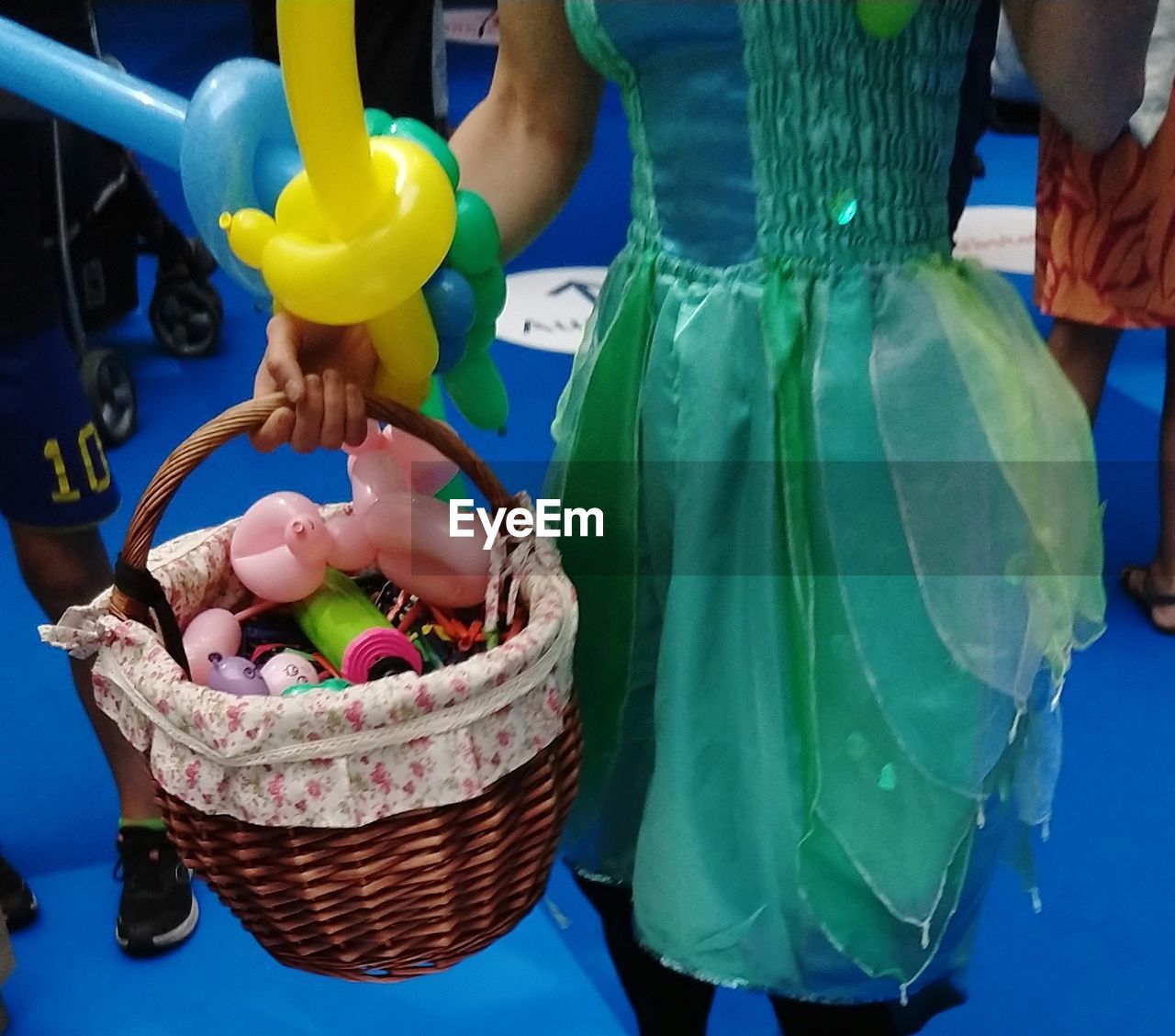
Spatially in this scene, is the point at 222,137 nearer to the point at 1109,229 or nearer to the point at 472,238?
the point at 472,238

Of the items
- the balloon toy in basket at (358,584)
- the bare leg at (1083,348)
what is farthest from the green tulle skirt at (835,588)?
the bare leg at (1083,348)

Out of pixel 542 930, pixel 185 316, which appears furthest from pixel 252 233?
pixel 185 316

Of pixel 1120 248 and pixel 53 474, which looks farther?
pixel 1120 248

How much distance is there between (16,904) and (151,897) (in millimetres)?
153

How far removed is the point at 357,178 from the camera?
58 centimetres

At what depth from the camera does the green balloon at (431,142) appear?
64cm

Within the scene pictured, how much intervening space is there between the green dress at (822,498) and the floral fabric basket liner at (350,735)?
12 centimetres

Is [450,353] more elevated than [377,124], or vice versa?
[377,124]

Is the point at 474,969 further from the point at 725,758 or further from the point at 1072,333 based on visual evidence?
the point at 1072,333

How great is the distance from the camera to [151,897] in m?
1.31

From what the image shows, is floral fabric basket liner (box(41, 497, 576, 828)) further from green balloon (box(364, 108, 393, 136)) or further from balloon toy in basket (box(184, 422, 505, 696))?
green balloon (box(364, 108, 393, 136))

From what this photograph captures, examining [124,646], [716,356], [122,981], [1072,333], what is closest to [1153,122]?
[1072,333]

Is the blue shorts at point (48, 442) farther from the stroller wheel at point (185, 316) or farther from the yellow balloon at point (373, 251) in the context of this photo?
the stroller wheel at point (185, 316)

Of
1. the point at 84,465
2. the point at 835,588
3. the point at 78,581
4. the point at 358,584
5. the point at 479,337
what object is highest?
the point at 479,337
